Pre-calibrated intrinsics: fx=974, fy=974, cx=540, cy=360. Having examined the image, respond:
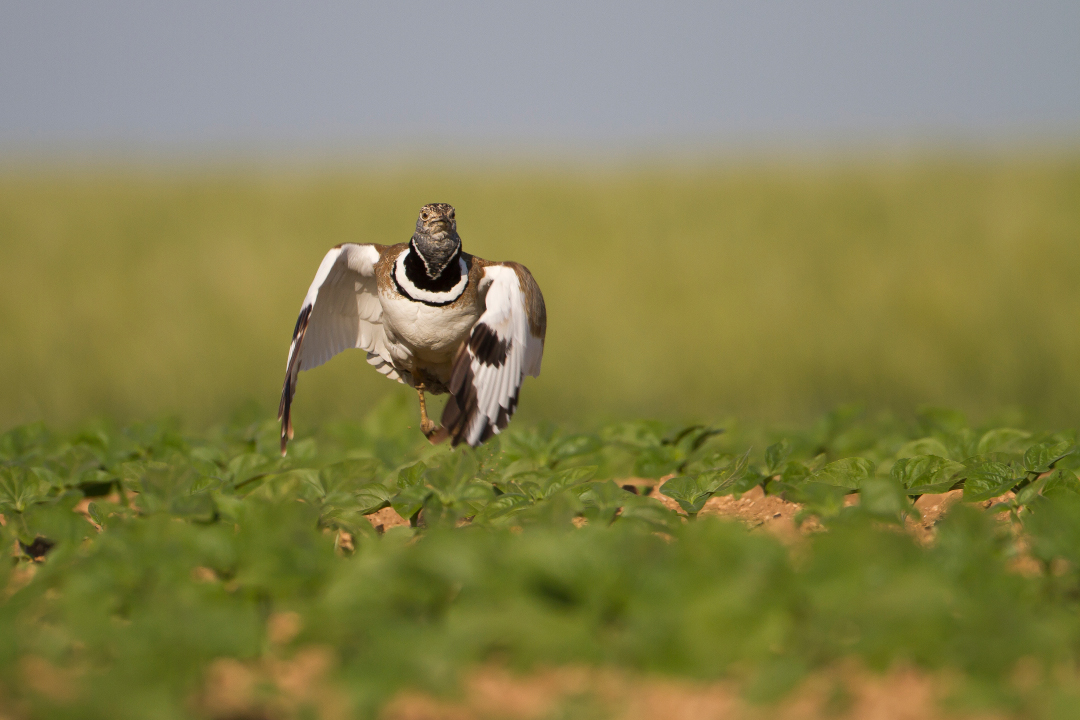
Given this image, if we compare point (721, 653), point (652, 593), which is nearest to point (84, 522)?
point (652, 593)

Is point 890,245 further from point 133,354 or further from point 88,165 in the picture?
point 88,165

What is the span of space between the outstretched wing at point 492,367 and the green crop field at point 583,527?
0.18 metres

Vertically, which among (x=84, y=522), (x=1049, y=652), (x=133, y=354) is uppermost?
(x=1049, y=652)

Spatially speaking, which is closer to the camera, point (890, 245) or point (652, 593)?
point (652, 593)

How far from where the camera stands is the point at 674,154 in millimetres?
13547

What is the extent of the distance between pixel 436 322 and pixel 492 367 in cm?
34

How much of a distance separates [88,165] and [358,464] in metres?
12.4

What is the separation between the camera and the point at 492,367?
351cm

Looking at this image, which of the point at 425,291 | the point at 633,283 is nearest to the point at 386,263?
Result: the point at 425,291

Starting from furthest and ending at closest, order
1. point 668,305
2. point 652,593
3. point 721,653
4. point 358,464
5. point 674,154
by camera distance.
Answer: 1. point 674,154
2. point 668,305
3. point 358,464
4. point 652,593
5. point 721,653

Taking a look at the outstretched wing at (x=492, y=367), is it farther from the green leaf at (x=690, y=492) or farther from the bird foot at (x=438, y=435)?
the green leaf at (x=690, y=492)

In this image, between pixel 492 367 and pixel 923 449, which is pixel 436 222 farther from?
pixel 923 449

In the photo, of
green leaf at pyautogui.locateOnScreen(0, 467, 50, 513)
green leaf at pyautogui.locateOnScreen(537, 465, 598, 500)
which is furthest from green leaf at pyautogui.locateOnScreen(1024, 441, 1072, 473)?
green leaf at pyautogui.locateOnScreen(0, 467, 50, 513)

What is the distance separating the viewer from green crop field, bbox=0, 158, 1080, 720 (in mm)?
1873
